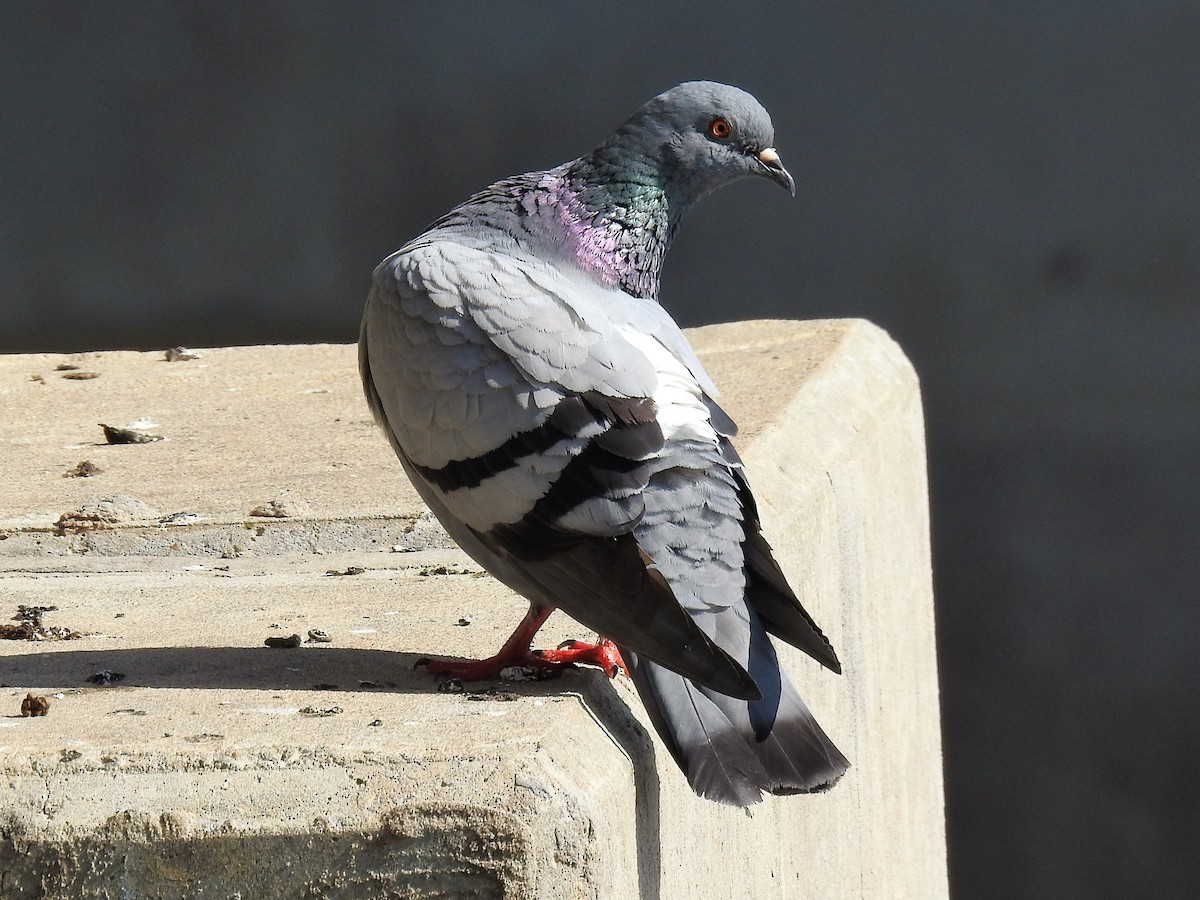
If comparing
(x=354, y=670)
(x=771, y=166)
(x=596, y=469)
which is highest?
(x=771, y=166)

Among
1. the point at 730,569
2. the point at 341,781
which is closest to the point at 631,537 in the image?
the point at 730,569

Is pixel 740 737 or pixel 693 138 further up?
pixel 693 138

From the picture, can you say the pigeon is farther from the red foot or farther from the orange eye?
the orange eye

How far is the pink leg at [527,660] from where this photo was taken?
2459mm

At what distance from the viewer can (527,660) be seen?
8.09ft

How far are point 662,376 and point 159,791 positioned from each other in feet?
3.35

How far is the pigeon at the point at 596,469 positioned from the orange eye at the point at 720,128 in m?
0.27

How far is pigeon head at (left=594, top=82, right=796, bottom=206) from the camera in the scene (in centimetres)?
286

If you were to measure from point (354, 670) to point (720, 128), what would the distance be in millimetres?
1268

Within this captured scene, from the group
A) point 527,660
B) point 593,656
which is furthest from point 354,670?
point 593,656

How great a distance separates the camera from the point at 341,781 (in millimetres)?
1909

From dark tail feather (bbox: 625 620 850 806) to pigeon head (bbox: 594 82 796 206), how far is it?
3.59 feet

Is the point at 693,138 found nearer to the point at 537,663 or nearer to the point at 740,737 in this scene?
the point at 537,663

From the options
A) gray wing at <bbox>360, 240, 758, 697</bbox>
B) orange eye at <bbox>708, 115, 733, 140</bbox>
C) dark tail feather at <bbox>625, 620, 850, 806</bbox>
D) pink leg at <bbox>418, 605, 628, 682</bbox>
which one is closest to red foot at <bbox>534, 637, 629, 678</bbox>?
pink leg at <bbox>418, 605, 628, 682</bbox>
